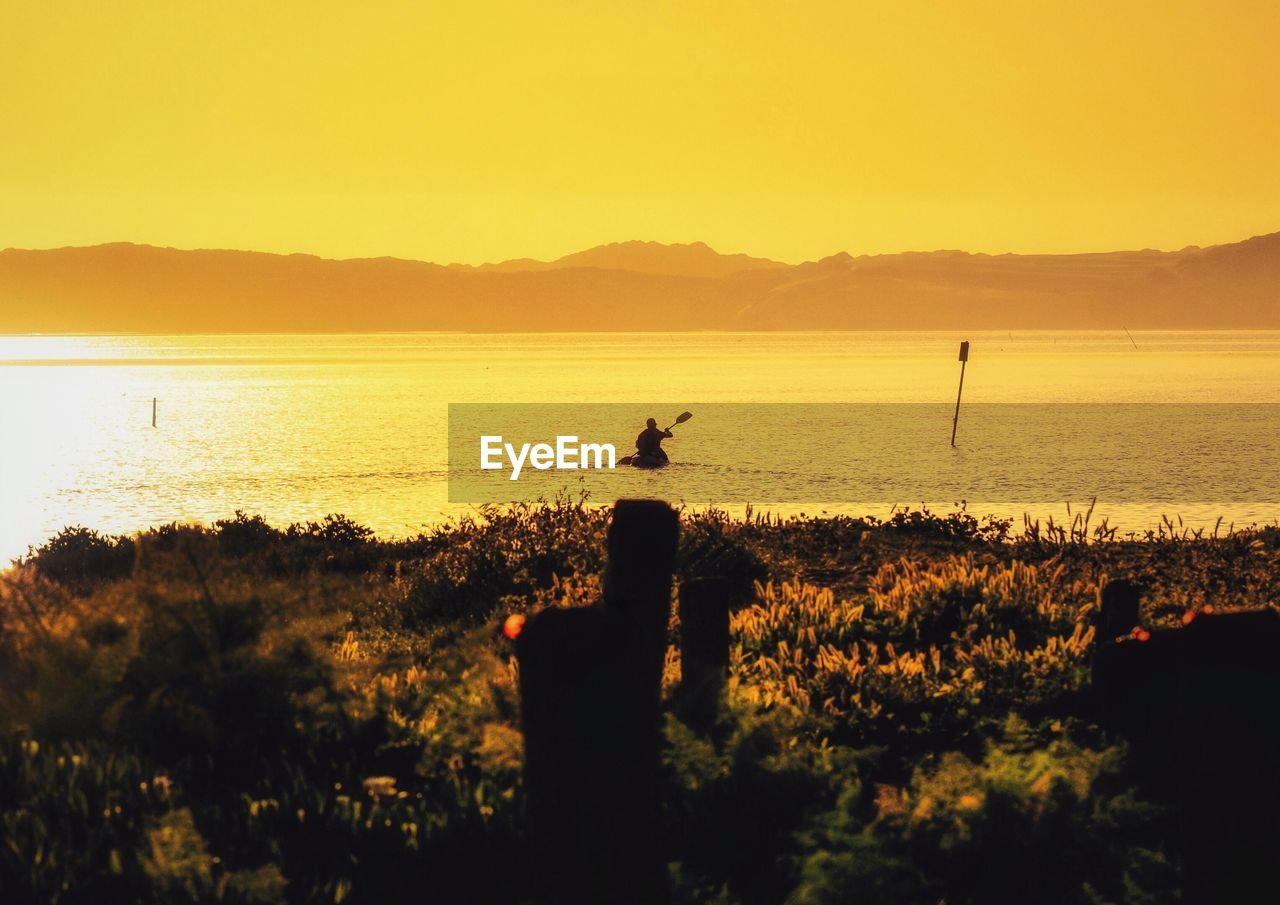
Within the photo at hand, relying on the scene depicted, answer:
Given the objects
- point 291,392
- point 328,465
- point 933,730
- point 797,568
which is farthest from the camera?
point 291,392

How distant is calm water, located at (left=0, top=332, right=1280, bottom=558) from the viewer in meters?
37.4

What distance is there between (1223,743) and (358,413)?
85228 mm

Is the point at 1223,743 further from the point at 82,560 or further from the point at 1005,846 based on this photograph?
the point at 82,560

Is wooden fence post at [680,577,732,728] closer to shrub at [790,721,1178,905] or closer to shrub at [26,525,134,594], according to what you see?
shrub at [790,721,1178,905]

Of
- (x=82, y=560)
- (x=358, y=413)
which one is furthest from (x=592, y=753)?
(x=358, y=413)

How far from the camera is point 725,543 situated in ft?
56.1

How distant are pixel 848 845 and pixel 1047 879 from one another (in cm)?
112

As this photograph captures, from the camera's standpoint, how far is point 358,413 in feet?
287

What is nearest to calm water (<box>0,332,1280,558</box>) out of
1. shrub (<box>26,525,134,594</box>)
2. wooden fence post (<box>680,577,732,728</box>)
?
shrub (<box>26,525,134,594</box>)

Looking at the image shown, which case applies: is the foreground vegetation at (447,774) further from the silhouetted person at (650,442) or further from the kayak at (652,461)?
the kayak at (652,461)

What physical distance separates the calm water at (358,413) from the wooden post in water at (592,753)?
25357mm

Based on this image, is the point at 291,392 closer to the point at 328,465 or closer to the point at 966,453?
the point at 328,465

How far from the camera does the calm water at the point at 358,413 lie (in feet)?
123

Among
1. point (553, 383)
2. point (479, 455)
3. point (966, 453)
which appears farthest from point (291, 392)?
point (966, 453)
